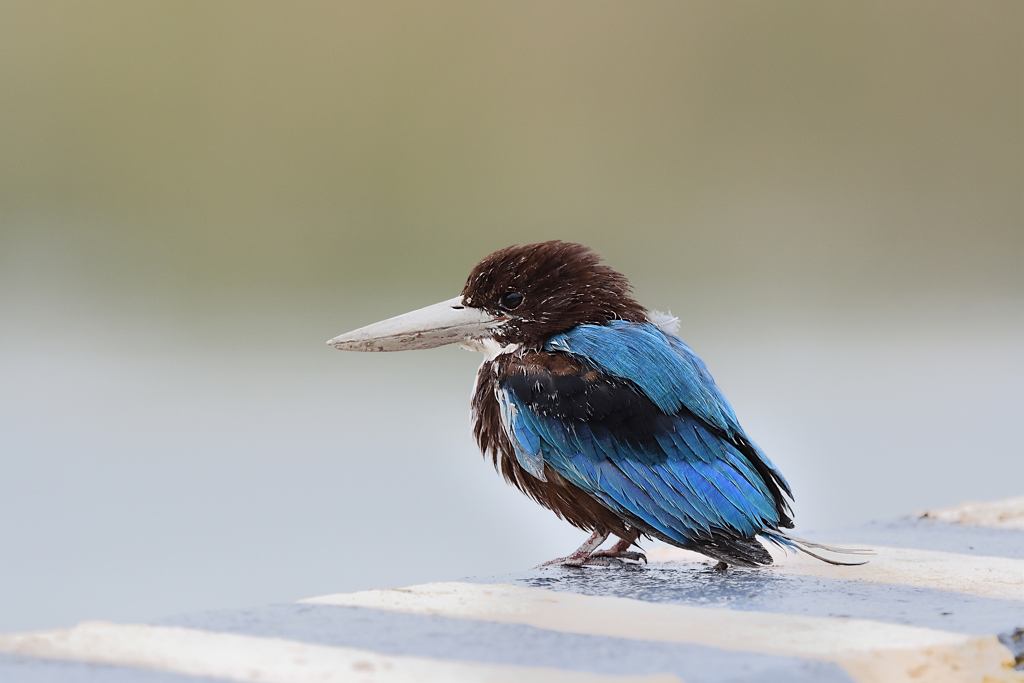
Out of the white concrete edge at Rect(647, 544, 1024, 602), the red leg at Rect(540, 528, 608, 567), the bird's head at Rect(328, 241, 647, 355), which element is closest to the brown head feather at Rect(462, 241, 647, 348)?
the bird's head at Rect(328, 241, 647, 355)

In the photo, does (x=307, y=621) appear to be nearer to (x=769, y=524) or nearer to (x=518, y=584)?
(x=518, y=584)

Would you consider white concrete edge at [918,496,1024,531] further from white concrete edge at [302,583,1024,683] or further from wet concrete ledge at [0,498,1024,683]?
white concrete edge at [302,583,1024,683]

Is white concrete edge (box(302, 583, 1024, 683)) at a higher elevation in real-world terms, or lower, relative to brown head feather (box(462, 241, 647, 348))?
lower

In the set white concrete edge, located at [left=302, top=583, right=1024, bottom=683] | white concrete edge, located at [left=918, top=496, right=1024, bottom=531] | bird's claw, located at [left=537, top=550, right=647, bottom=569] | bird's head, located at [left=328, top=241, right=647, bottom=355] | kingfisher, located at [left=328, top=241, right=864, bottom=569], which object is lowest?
white concrete edge, located at [left=302, top=583, right=1024, bottom=683]

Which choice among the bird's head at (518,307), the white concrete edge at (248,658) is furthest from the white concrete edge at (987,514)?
the white concrete edge at (248,658)

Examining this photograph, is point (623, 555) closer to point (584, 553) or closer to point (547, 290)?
point (584, 553)

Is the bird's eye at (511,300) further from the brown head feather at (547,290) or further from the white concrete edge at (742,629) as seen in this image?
the white concrete edge at (742,629)

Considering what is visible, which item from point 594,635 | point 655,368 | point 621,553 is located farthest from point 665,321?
point 594,635
